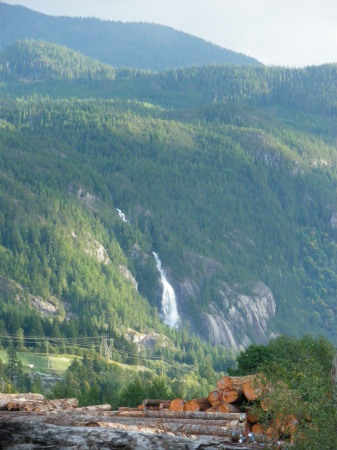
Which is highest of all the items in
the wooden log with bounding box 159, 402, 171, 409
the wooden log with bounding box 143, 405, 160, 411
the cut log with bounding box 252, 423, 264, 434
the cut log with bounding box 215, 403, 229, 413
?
the cut log with bounding box 215, 403, 229, 413

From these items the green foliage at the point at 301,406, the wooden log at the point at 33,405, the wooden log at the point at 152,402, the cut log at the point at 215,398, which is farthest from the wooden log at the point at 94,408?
the green foliage at the point at 301,406

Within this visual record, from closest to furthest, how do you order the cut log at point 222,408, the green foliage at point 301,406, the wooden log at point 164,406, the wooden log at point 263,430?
1. the green foliage at point 301,406
2. the wooden log at point 263,430
3. the cut log at point 222,408
4. the wooden log at point 164,406

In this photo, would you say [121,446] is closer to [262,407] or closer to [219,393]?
[262,407]

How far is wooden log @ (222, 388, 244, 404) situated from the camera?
48.2 meters

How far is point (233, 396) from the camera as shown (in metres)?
48.2

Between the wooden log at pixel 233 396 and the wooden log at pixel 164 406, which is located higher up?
the wooden log at pixel 233 396

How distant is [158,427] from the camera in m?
40.5

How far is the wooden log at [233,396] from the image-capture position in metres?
48.2

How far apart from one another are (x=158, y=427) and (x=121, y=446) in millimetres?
11121

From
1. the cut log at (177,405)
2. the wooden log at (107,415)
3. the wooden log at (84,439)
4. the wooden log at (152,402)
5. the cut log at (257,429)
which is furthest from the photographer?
the wooden log at (152,402)

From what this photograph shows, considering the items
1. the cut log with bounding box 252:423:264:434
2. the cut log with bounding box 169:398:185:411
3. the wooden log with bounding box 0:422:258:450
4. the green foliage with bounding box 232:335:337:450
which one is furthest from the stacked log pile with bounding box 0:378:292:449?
the wooden log with bounding box 0:422:258:450

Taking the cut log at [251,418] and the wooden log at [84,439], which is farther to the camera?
the cut log at [251,418]

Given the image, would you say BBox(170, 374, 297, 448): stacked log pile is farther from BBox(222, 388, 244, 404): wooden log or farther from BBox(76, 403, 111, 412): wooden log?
BBox(76, 403, 111, 412): wooden log

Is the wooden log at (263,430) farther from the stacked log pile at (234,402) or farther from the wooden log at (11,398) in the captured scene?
the wooden log at (11,398)
